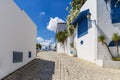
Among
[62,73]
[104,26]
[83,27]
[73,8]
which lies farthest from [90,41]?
[73,8]

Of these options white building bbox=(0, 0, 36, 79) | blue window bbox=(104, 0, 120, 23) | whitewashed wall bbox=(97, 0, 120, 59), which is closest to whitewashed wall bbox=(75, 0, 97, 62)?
whitewashed wall bbox=(97, 0, 120, 59)

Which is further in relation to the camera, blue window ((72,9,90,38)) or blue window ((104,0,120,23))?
blue window ((72,9,90,38))

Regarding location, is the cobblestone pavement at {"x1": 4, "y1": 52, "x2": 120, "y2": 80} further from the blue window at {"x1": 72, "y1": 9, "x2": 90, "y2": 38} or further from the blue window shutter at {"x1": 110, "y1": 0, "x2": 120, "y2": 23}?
the blue window at {"x1": 72, "y1": 9, "x2": 90, "y2": 38}

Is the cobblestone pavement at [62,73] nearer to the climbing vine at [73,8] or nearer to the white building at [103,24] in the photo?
the white building at [103,24]

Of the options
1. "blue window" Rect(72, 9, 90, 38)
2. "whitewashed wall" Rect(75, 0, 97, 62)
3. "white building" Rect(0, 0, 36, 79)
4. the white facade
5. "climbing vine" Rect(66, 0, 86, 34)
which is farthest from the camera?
"climbing vine" Rect(66, 0, 86, 34)

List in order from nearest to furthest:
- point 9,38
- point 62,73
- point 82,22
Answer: point 9,38
point 62,73
point 82,22

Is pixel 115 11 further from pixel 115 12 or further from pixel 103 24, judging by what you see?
pixel 103 24

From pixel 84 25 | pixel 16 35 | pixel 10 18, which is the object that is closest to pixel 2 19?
pixel 10 18

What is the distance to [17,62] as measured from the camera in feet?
34.7

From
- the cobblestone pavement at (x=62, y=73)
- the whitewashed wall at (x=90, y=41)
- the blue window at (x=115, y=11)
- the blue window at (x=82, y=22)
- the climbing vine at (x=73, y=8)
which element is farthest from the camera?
the climbing vine at (x=73, y=8)

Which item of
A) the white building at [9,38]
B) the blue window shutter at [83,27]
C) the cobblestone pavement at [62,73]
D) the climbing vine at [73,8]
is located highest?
the climbing vine at [73,8]

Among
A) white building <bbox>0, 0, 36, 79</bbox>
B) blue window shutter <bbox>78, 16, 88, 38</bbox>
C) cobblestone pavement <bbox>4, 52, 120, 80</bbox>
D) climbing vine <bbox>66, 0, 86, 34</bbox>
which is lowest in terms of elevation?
cobblestone pavement <bbox>4, 52, 120, 80</bbox>

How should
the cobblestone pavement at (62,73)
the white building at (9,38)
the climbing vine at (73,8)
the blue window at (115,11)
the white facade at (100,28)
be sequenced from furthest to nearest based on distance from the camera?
the climbing vine at (73,8) → the blue window at (115,11) → the white facade at (100,28) → the cobblestone pavement at (62,73) → the white building at (9,38)

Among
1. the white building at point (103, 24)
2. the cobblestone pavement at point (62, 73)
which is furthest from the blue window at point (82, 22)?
the cobblestone pavement at point (62, 73)
